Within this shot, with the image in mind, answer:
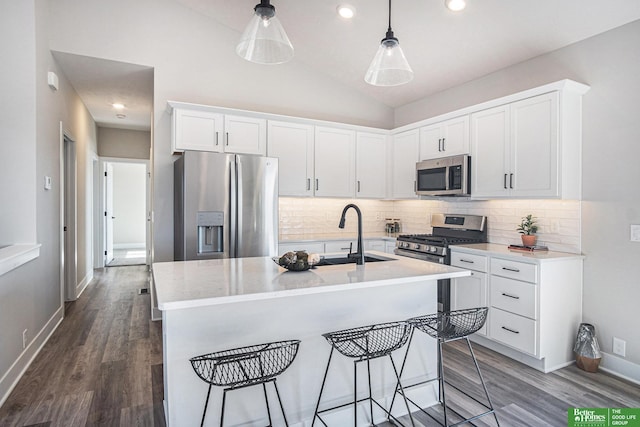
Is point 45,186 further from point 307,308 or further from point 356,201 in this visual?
point 356,201

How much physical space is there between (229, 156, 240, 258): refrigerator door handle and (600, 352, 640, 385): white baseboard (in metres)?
3.24

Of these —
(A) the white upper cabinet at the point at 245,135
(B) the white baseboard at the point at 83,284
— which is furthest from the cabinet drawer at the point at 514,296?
(B) the white baseboard at the point at 83,284

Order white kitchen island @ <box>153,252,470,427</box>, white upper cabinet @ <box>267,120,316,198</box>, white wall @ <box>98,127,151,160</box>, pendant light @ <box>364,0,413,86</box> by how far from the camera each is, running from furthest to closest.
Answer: white wall @ <box>98,127,151,160</box> → white upper cabinet @ <box>267,120,316,198</box> → pendant light @ <box>364,0,413,86</box> → white kitchen island @ <box>153,252,470,427</box>

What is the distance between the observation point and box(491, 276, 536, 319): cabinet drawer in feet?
9.65

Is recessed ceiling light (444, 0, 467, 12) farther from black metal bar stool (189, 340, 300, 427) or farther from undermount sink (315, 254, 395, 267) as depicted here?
black metal bar stool (189, 340, 300, 427)

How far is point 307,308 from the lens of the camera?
6.77 feet

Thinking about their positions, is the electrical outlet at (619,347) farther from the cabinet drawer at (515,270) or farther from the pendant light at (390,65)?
the pendant light at (390,65)

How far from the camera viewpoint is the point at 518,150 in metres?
3.33

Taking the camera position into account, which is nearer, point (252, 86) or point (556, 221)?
point (556, 221)

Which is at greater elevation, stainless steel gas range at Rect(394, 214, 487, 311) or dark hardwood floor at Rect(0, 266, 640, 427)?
stainless steel gas range at Rect(394, 214, 487, 311)

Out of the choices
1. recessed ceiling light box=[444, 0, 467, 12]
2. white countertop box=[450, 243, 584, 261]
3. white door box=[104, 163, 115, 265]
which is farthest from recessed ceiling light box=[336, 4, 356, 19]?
white door box=[104, 163, 115, 265]

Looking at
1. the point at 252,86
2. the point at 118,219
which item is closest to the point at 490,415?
the point at 252,86

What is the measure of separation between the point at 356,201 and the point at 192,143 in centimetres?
226

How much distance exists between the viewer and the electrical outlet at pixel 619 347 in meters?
2.87
